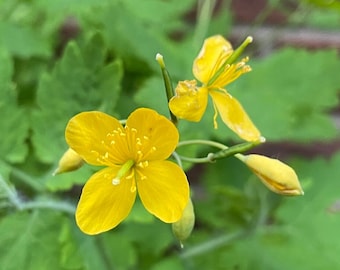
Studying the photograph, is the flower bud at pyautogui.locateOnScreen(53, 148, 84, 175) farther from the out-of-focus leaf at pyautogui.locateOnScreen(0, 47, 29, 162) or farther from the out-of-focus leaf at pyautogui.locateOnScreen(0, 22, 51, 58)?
the out-of-focus leaf at pyautogui.locateOnScreen(0, 22, 51, 58)

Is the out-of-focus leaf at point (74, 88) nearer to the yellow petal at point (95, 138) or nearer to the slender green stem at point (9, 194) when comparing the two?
the slender green stem at point (9, 194)

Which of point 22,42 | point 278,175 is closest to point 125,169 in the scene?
point 278,175

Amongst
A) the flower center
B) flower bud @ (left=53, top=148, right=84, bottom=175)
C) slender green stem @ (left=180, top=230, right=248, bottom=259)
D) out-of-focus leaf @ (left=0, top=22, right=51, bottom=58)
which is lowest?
slender green stem @ (left=180, top=230, right=248, bottom=259)

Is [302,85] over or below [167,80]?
below

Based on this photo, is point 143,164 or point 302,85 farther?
point 302,85

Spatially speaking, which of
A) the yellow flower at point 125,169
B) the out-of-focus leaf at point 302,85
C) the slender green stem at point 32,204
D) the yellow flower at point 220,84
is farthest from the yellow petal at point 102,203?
the out-of-focus leaf at point 302,85

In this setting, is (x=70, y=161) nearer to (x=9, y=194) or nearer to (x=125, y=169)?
(x=125, y=169)

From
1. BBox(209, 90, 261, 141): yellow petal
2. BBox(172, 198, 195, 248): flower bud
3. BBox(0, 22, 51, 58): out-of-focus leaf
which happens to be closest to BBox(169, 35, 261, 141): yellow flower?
BBox(209, 90, 261, 141): yellow petal
